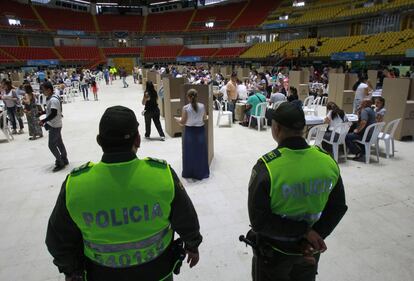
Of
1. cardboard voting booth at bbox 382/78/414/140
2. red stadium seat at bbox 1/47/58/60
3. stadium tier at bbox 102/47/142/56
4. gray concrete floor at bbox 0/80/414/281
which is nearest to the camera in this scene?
gray concrete floor at bbox 0/80/414/281

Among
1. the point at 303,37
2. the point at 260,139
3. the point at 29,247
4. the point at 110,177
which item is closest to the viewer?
the point at 110,177

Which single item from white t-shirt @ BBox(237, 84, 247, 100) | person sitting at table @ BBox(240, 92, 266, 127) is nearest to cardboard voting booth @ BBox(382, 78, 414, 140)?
person sitting at table @ BBox(240, 92, 266, 127)

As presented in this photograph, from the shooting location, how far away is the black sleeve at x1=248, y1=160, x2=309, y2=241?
153 cm

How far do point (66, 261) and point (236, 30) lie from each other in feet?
122

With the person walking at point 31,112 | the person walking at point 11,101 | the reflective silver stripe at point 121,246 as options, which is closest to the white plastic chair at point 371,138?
the reflective silver stripe at point 121,246

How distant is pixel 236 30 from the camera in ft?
116

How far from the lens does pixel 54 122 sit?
511 cm

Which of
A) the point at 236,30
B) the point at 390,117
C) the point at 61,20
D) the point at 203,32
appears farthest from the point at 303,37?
the point at 61,20

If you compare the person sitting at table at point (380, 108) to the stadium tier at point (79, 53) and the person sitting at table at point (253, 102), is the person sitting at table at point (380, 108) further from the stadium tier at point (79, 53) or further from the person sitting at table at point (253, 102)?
the stadium tier at point (79, 53)

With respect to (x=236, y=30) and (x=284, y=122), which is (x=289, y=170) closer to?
(x=284, y=122)

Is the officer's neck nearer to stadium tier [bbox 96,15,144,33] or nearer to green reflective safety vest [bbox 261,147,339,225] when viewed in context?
green reflective safety vest [bbox 261,147,339,225]

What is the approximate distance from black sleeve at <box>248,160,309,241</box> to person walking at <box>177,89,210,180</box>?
302 centimetres

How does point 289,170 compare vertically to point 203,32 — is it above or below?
below

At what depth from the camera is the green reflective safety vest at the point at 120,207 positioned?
49.7 inches
